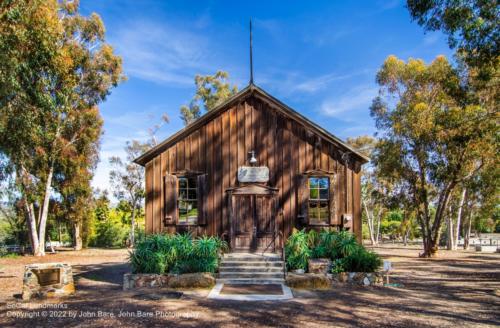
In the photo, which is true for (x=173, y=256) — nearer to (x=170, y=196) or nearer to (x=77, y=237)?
(x=170, y=196)

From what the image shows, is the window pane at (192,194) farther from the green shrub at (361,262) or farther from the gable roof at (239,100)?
the green shrub at (361,262)

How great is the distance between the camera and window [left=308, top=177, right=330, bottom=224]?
13656 millimetres

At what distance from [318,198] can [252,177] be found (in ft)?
8.28

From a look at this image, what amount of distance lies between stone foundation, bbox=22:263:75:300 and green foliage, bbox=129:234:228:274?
1981 millimetres

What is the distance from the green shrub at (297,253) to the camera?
12.4 m

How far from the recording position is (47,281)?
34.3 ft

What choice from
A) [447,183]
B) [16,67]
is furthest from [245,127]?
[447,183]

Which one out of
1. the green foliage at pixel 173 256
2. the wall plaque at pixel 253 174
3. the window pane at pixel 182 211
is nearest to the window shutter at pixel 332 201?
the wall plaque at pixel 253 174

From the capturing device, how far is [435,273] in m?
15.1

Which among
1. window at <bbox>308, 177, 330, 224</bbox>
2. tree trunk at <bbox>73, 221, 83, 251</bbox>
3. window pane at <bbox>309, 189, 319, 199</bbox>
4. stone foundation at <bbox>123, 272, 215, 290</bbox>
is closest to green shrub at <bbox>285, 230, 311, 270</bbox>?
window at <bbox>308, 177, 330, 224</bbox>

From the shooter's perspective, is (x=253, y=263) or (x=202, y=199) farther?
(x=202, y=199)

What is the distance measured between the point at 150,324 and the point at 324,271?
20.7ft

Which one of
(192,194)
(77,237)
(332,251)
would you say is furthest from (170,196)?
(77,237)

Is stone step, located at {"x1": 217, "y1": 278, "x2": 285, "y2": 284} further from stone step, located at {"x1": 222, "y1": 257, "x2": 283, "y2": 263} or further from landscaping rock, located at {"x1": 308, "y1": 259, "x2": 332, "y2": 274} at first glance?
landscaping rock, located at {"x1": 308, "y1": 259, "x2": 332, "y2": 274}
